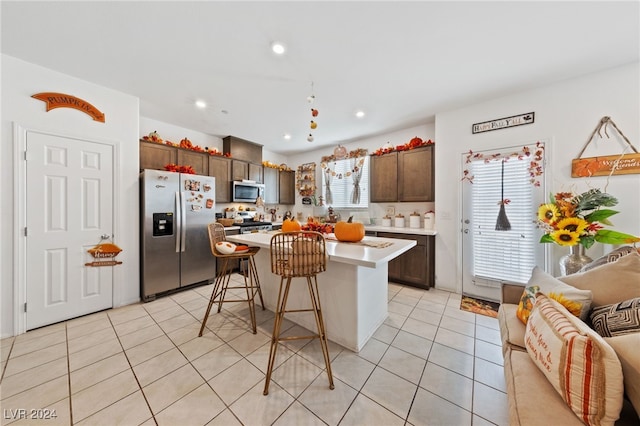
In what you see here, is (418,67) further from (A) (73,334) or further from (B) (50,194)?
(A) (73,334)

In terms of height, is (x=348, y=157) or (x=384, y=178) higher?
(x=348, y=157)

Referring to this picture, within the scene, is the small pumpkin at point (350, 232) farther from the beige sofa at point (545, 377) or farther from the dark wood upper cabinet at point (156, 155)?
the dark wood upper cabinet at point (156, 155)

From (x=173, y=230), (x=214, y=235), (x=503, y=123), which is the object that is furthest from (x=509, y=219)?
(x=173, y=230)

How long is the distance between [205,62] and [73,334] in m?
2.97

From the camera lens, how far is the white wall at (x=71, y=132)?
2.10 m

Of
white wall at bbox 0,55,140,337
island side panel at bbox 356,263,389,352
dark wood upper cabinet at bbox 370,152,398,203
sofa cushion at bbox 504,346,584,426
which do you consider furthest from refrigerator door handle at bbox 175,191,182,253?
sofa cushion at bbox 504,346,584,426

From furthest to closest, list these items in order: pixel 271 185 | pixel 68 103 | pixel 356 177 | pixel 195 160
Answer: pixel 271 185 < pixel 356 177 < pixel 195 160 < pixel 68 103

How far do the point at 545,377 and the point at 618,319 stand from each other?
0.44 metres

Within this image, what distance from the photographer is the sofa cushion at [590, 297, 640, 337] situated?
3.18ft

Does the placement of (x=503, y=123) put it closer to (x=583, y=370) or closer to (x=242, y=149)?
Result: (x=583, y=370)

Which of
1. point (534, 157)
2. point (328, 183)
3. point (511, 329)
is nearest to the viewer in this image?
point (511, 329)

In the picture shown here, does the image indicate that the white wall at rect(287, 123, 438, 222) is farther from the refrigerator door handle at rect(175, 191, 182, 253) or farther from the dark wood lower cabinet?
the refrigerator door handle at rect(175, 191, 182, 253)

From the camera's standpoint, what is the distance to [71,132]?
2.42 m

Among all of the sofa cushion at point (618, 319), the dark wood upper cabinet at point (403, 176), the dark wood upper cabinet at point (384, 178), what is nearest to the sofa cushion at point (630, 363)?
the sofa cushion at point (618, 319)
